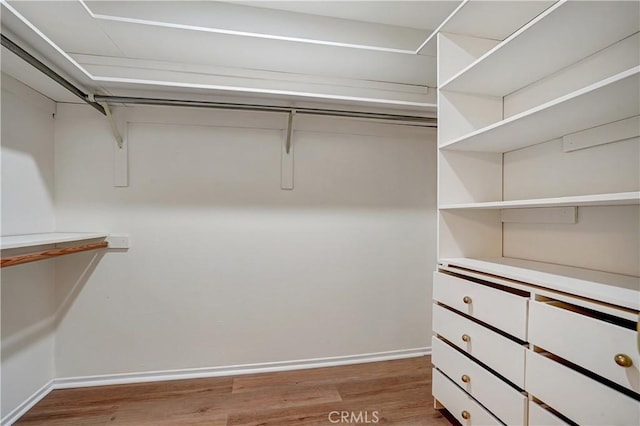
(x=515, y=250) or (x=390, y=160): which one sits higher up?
(x=390, y=160)

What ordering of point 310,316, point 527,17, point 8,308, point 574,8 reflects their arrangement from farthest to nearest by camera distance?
1. point 310,316
2. point 8,308
3. point 527,17
4. point 574,8

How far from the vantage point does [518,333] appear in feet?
3.52

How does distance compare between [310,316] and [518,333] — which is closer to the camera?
[518,333]

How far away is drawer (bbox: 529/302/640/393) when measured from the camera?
78 centimetres

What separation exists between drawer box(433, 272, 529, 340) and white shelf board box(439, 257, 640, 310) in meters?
0.08

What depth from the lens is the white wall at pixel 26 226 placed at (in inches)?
57.1

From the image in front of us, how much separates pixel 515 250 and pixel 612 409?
0.85 meters

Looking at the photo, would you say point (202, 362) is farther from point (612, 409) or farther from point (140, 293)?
point (612, 409)

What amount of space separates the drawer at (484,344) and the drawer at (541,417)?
0.07 m

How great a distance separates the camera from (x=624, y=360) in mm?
771

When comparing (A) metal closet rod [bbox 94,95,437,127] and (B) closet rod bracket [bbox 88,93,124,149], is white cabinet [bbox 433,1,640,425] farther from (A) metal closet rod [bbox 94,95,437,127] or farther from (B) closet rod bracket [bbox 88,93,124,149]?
(B) closet rod bracket [bbox 88,93,124,149]

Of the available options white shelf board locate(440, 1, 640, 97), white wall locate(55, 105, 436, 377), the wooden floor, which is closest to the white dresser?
the wooden floor

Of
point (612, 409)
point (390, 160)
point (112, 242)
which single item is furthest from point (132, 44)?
point (612, 409)

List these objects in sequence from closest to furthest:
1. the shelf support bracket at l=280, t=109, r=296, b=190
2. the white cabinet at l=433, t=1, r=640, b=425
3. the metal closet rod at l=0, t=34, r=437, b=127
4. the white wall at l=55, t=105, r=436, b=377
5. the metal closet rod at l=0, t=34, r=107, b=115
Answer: the white cabinet at l=433, t=1, r=640, b=425, the metal closet rod at l=0, t=34, r=107, b=115, the metal closet rod at l=0, t=34, r=437, b=127, the white wall at l=55, t=105, r=436, b=377, the shelf support bracket at l=280, t=109, r=296, b=190
